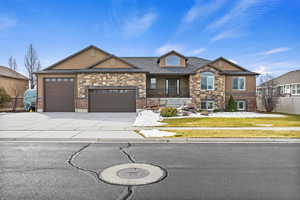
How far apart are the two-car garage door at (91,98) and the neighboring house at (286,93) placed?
18607mm

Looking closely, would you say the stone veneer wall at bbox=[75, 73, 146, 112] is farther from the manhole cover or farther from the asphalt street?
the manhole cover

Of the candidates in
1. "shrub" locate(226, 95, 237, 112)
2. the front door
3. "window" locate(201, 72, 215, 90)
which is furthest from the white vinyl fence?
the front door

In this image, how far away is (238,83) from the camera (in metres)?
23.4

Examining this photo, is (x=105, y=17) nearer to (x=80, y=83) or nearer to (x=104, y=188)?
(x=80, y=83)

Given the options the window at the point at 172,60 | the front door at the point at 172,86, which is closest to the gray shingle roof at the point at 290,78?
the front door at the point at 172,86

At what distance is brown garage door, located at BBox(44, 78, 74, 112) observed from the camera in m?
21.6

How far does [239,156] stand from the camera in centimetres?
558

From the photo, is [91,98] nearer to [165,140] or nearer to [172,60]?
[172,60]

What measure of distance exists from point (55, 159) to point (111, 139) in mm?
2597

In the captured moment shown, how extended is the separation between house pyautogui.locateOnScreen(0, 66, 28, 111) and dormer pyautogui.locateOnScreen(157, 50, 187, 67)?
2271 centimetres

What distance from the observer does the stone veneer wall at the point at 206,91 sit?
2210cm

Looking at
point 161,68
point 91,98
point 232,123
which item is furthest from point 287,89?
point 91,98

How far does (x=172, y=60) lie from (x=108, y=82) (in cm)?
915

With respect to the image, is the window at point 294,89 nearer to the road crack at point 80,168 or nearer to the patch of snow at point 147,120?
the patch of snow at point 147,120
